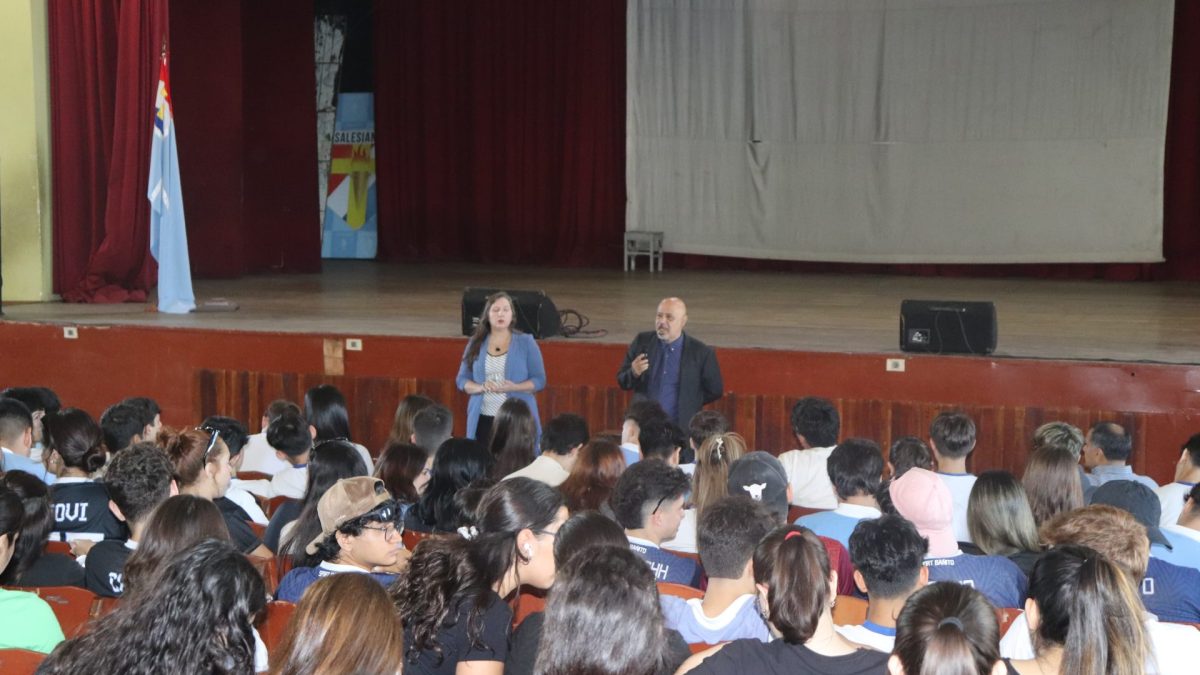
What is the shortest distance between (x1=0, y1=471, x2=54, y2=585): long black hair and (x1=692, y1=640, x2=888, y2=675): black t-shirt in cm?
194

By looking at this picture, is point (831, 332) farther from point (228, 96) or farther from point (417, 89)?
point (417, 89)

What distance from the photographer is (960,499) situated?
4477 mm

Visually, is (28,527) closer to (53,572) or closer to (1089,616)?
(53,572)

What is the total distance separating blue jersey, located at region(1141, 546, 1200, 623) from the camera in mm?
3332

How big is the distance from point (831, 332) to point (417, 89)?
360 inches

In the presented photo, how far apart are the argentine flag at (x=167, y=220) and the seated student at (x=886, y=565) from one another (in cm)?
736

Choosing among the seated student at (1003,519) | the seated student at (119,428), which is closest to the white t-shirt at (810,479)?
the seated student at (1003,519)

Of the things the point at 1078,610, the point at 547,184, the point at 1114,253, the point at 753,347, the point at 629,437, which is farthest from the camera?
the point at 547,184

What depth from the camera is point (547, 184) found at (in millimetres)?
15609

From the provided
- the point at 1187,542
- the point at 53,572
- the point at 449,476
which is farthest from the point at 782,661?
the point at 53,572

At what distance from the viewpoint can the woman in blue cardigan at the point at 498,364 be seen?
626cm

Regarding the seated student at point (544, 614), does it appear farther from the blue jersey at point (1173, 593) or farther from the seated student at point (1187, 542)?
the seated student at point (1187, 542)

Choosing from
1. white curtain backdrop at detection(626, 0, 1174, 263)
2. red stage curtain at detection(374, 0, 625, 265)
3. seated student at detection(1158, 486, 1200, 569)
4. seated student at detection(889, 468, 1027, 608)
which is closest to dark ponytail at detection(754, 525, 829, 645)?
seated student at detection(889, 468, 1027, 608)

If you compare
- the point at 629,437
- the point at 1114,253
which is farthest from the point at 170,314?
the point at 1114,253
